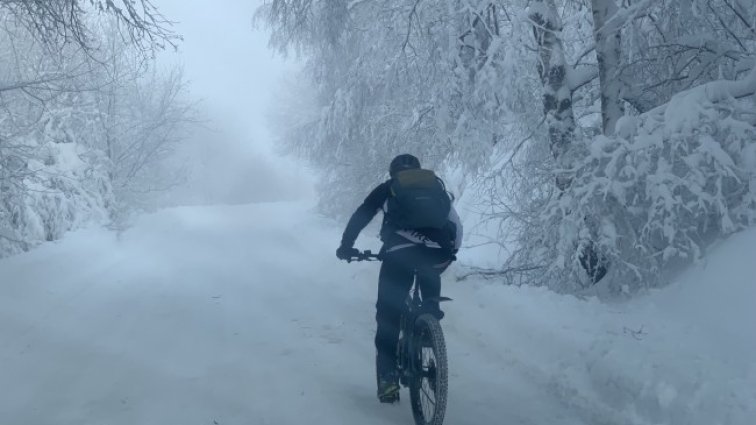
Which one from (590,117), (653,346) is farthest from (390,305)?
(590,117)

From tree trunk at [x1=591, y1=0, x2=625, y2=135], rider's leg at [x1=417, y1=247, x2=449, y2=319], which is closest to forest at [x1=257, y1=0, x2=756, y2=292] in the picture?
tree trunk at [x1=591, y1=0, x2=625, y2=135]

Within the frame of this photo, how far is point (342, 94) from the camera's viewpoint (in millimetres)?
13891

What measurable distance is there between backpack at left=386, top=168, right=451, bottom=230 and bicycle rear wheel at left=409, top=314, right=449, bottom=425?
0.62 m

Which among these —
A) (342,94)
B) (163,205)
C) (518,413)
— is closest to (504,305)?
(518,413)

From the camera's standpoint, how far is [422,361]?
14.5 ft

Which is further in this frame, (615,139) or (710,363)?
(615,139)

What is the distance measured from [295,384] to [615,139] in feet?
11.9

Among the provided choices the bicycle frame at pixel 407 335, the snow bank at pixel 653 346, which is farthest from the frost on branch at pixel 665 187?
the bicycle frame at pixel 407 335

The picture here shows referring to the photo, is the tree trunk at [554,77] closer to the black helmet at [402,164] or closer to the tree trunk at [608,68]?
the tree trunk at [608,68]

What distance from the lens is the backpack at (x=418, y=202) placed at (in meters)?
4.33

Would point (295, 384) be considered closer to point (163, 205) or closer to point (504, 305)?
point (504, 305)

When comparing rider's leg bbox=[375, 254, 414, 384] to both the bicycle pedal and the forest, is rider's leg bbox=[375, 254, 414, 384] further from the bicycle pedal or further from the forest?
the forest

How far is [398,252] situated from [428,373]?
2.67ft

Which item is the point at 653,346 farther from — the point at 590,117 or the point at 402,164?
the point at 590,117
